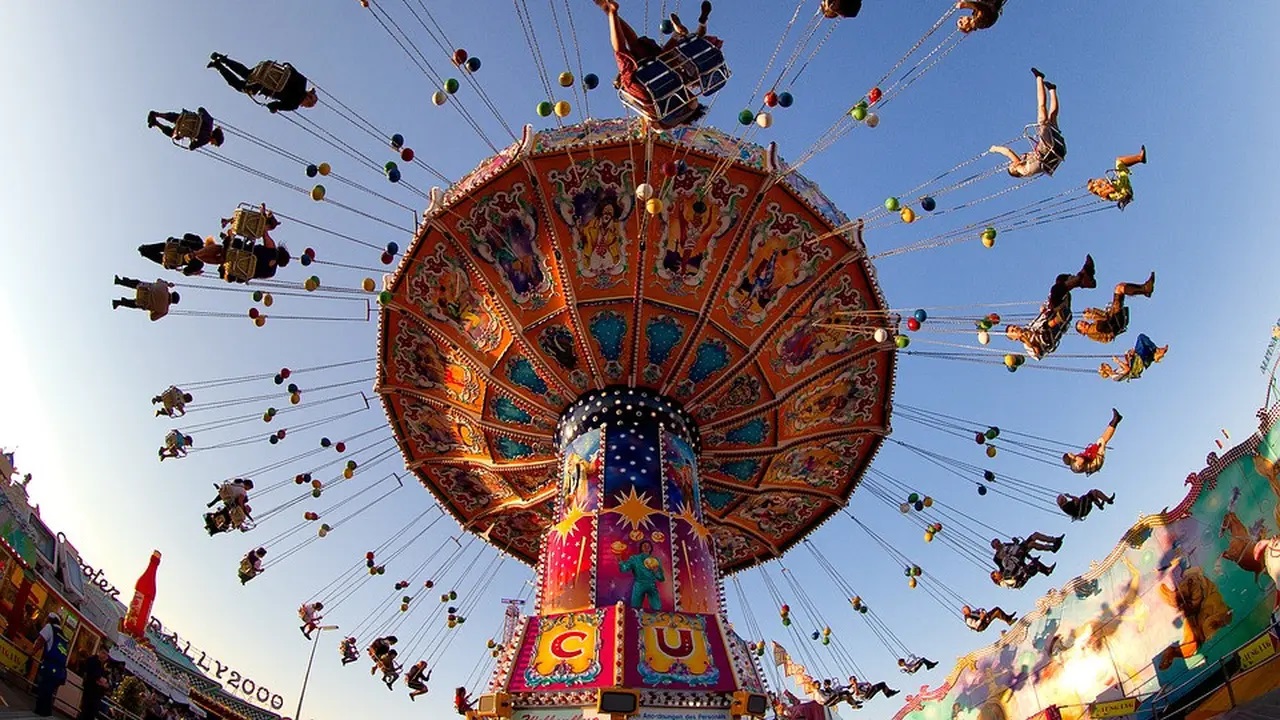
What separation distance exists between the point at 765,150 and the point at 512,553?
11050 mm

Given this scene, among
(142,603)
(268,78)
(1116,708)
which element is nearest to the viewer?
(268,78)

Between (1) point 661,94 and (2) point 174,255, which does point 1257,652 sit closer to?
(1) point 661,94

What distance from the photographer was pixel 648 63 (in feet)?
31.3

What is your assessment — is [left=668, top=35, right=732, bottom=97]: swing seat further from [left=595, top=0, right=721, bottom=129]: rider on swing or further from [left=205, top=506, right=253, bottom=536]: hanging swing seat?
[left=205, top=506, right=253, bottom=536]: hanging swing seat

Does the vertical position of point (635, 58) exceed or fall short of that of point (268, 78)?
it falls short

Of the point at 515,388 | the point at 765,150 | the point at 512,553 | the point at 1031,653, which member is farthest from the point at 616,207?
the point at 1031,653

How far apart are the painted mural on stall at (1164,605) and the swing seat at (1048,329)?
758cm

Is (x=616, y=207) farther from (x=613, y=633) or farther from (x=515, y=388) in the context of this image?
(x=613, y=633)

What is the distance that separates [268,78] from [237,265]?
2566 mm

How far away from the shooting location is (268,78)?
10258 millimetres

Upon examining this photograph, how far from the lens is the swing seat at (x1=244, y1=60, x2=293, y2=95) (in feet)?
33.5

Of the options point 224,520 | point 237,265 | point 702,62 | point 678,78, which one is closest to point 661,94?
point 678,78

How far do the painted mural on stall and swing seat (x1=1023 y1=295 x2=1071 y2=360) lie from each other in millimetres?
7584

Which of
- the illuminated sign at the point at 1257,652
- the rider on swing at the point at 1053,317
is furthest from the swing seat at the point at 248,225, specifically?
the illuminated sign at the point at 1257,652
